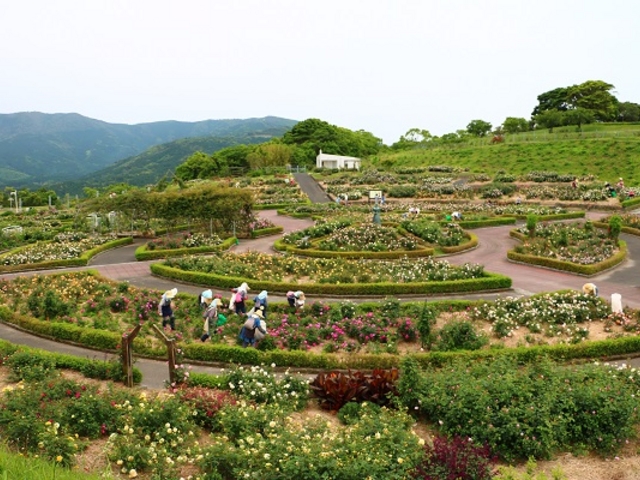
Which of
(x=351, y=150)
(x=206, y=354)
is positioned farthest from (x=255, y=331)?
(x=351, y=150)

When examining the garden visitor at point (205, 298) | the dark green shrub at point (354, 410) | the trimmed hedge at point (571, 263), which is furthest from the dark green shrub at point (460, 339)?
the trimmed hedge at point (571, 263)

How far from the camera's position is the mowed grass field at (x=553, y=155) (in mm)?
55000

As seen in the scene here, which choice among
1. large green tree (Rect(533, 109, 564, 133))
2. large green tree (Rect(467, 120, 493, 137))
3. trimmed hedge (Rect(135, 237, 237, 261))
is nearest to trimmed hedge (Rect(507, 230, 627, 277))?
trimmed hedge (Rect(135, 237, 237, 261))

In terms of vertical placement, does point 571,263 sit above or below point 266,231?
below

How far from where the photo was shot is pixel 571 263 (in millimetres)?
22422

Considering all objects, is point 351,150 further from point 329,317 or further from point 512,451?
point 512,451

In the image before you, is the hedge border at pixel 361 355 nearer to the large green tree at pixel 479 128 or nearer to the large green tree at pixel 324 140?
the large green tree at pixel 324 140

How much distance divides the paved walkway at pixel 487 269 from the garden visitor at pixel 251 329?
1127mm

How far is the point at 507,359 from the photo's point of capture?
1141 cm

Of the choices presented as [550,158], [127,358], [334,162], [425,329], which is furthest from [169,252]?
[334,162]

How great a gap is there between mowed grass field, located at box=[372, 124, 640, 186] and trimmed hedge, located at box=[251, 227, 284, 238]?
34.8 m

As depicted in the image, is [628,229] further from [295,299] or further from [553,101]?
[553,101]

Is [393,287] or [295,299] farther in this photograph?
[393,287]

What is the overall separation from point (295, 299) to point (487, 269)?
11.0m
